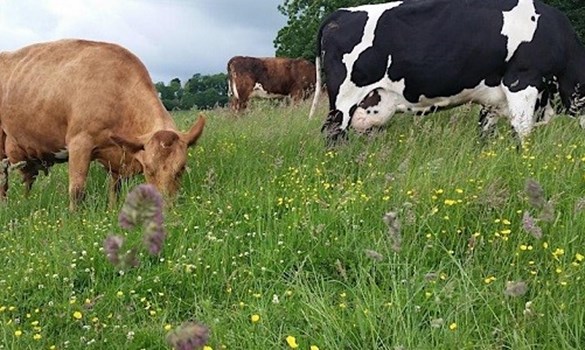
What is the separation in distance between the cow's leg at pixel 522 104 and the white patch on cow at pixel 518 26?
35cm

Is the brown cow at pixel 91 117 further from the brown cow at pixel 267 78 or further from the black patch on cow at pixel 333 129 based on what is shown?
the brown cow at pixel 267 78

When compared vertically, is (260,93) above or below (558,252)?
above

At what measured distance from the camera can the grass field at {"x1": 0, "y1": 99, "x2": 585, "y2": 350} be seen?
2.74 m

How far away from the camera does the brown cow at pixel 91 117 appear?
5.42m

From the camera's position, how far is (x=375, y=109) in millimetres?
6926

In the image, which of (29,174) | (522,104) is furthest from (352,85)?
(29,174)

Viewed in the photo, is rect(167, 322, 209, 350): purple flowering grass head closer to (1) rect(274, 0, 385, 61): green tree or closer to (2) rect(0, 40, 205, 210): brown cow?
(2) rect(0, 40, 205, 210): brown cow

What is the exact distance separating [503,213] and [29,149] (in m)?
5.08

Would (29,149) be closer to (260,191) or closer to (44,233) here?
(44,233)

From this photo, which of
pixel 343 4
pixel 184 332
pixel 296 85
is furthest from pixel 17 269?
pixel 343 4

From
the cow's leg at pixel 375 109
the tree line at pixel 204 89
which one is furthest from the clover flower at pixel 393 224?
the tree line at pixel 204 89

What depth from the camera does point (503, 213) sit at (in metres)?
3.81

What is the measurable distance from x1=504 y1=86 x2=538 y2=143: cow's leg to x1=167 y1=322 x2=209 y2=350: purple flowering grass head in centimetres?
580

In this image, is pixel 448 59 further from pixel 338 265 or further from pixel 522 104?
pixel 338 265
